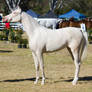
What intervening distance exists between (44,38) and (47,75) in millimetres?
2233

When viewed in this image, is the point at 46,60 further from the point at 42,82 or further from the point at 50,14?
the point at 50,14

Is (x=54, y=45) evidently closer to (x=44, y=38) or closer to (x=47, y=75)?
(x=44, y=38)

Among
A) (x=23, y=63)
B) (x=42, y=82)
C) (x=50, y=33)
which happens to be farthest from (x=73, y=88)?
(x=23, y=63)

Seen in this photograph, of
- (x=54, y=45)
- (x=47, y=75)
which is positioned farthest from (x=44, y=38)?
(x=47, y=75)

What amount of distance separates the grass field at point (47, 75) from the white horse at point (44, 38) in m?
0.43

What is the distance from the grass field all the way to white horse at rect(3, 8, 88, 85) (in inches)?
16.8

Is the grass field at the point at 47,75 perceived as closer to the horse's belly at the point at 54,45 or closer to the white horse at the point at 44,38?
the white horse at the point at 44,38

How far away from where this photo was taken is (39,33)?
10.4 m

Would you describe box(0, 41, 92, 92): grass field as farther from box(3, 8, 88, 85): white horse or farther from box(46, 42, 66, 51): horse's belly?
box(46, 42, 66, 51): horse's belly

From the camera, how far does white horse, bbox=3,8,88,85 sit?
10359 millimetres

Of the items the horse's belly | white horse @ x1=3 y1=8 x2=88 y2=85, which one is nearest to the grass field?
white horse @ x1=3 y1=8 x2=88 y2=85

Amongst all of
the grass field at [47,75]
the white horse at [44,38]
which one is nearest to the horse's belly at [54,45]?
the white horse at [44,38]

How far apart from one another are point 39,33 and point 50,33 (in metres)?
0.31

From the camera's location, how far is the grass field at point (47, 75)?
9925 millimetres
